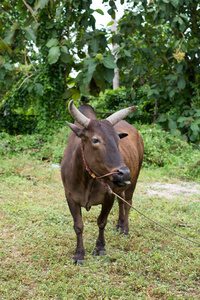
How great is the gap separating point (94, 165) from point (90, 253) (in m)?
1.28

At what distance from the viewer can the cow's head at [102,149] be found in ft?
9.54

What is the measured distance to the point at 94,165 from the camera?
123 inches

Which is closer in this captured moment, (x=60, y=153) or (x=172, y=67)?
(x=60, y=153)

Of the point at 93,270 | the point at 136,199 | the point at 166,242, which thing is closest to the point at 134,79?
the point at 136,199

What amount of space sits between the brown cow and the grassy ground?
0.96 ft

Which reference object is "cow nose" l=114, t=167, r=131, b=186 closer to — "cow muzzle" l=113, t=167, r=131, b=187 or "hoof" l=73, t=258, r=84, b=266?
"cow muzzle" l=113, t=167, r=131, b=187

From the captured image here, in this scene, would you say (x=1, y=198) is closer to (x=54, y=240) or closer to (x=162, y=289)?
(x=54, y=240)

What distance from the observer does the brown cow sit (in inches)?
118

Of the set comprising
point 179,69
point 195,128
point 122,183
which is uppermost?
point 179,69

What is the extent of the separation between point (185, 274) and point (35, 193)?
11.7ft

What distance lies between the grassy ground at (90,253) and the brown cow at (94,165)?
11.5 inches

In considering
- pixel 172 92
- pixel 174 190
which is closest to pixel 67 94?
pixel 172 92

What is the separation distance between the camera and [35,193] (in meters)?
6.18

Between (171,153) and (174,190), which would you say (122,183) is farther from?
(171,153)
